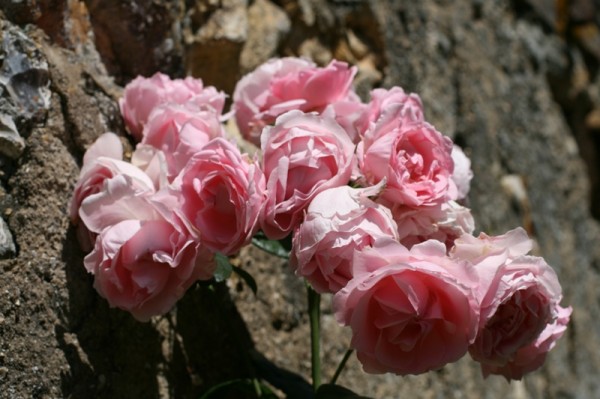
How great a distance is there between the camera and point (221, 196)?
34.4 inches

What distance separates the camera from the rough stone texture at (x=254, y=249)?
0.95 metres

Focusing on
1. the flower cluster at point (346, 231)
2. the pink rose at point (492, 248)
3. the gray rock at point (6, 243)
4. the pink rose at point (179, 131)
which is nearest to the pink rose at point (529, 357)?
the flower cluster at point (346, 231)

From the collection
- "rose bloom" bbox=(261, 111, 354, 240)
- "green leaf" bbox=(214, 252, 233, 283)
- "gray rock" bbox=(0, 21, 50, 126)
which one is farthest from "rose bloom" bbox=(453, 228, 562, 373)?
"gray rock" bbox=(0, 21, 50, 126)

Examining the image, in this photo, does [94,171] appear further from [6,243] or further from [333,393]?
[333,393]

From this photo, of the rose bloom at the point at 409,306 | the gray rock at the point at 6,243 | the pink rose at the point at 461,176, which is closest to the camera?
the rose bloom at the point at 409,306

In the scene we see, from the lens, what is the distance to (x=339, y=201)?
837mm

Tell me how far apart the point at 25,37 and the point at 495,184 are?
1222 millimetres

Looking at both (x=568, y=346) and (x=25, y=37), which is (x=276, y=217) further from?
(x=568, y=346)

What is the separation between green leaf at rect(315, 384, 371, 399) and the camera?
960 millimetres

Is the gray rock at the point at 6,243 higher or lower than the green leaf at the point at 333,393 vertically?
higher

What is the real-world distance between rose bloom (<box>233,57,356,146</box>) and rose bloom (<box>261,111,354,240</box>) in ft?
0.44

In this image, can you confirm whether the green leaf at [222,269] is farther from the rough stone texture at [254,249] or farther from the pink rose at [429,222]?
the pink rose at [429,222]

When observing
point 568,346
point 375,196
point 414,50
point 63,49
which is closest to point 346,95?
point 375,196

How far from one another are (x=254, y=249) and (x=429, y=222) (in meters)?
0.44
